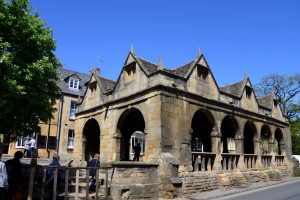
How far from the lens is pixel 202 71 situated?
15.6 metres

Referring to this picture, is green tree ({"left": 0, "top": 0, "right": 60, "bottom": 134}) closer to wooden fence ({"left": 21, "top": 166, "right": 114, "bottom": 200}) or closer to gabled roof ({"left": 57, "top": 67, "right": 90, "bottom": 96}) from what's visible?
wooden fence ({"left": 21, "top": 166, "right": 114, "bottom": 200})

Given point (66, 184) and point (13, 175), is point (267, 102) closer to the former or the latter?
point (66, 184)

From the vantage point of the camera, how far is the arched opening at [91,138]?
19062 mm

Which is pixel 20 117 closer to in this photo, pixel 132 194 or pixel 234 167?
pixel 132 194

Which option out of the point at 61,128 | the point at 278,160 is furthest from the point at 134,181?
the point at 61,128

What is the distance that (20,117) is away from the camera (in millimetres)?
12820

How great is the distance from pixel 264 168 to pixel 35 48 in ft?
52.0

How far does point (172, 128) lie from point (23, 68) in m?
6.95

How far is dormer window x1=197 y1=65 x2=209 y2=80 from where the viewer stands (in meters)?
15.4

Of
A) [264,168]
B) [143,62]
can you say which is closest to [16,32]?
[143,62]

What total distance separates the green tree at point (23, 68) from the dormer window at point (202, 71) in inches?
292

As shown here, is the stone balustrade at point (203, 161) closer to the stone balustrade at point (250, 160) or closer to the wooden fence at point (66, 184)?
the stone balustrade at point (250, 160)

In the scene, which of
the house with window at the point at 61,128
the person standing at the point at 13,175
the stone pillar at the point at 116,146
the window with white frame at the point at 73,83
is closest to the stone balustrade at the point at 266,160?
the stone pillar at the point at 116,146

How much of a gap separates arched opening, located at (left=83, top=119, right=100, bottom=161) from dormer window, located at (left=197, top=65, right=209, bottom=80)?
25.2ft
